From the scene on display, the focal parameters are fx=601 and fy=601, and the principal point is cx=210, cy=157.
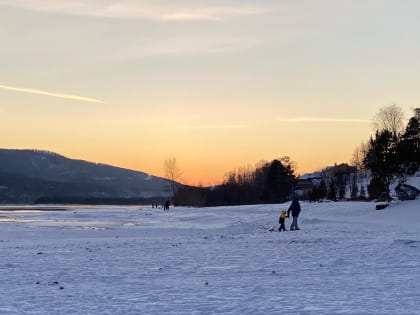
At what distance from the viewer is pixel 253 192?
16750 centimetres

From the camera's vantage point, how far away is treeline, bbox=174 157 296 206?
141000 millimetres

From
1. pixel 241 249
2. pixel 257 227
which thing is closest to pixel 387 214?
pixel 257 227

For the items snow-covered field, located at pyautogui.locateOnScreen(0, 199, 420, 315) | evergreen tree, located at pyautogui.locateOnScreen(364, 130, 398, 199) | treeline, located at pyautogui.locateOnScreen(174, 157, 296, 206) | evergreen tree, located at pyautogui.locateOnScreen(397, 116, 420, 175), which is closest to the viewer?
snow-covered field, located at pyautogui.locateOnScreen(0, 199, 420, 315)

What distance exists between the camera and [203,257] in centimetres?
2089

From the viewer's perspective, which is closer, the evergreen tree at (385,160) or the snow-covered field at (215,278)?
the snow-covered field at (215,278)

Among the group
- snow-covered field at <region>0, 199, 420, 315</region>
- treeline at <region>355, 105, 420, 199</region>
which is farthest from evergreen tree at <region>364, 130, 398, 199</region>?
snow-covered field at <region>0, 199, 420, 315</region>

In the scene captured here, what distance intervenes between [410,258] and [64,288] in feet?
36.8

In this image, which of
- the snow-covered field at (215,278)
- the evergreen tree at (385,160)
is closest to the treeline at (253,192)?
the evergreen tree at (385,160)

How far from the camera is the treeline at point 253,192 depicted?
463 feet

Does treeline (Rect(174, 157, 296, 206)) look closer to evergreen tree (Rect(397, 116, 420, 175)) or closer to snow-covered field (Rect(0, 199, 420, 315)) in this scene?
evergreen tree (Rect(397, 116, 420, 175))

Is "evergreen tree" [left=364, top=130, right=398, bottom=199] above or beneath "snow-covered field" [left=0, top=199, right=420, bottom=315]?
above

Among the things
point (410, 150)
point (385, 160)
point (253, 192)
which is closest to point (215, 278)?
point (410, 150)

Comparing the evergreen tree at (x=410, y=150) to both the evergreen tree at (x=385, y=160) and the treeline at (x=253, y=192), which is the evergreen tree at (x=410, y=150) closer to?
the evergreen tree at (x=385, y=160)

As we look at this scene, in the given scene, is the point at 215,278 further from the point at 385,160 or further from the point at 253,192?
the point at 253,192
